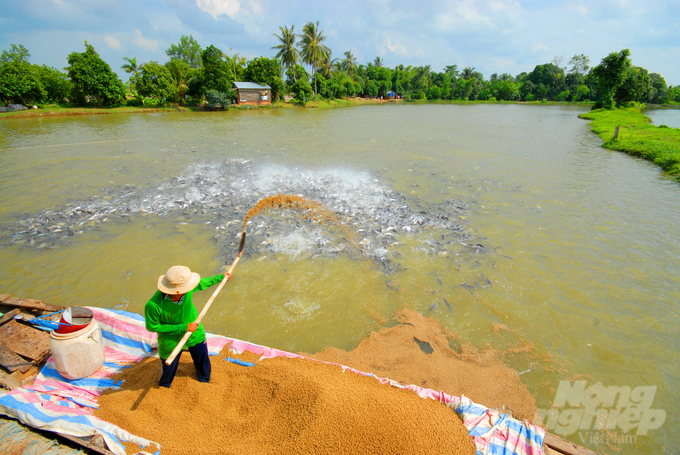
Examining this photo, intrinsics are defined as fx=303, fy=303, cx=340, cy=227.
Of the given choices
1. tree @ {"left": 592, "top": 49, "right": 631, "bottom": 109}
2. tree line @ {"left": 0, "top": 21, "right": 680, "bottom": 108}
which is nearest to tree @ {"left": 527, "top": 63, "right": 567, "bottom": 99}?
tree line @ {"left": 0, "top": 21, "right": 680, "bottom": 108}

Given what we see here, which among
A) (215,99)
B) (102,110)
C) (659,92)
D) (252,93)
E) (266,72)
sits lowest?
(102,110)

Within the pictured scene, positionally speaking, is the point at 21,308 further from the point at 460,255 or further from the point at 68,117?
the point at 68,117

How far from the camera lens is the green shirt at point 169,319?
9.77 feet

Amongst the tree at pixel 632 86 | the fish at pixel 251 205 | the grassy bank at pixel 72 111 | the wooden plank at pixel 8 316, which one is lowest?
the wooden plank at pixel 8 316

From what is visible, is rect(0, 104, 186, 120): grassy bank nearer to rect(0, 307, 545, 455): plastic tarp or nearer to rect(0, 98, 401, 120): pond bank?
rect(0, 98, 401, 120): pond bank

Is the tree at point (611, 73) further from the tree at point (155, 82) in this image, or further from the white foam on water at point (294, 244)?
the tree at point (155, 82)

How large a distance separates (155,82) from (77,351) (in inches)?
1799

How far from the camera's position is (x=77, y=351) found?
3.26 meters

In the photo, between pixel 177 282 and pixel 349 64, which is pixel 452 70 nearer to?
pixel 349 64

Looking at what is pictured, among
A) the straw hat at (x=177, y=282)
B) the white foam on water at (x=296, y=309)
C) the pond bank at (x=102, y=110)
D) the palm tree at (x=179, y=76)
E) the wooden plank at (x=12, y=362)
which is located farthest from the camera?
the palm tree at (x=179, y=76)

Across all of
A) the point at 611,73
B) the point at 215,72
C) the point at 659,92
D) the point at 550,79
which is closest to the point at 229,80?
the point at 215,72

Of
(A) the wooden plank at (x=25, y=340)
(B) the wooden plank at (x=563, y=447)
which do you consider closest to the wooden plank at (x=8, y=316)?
(A) the wooden plank at (x=25, y=340)

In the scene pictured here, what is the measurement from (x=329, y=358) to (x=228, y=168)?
407 inches

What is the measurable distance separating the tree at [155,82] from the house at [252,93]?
25.9ft
